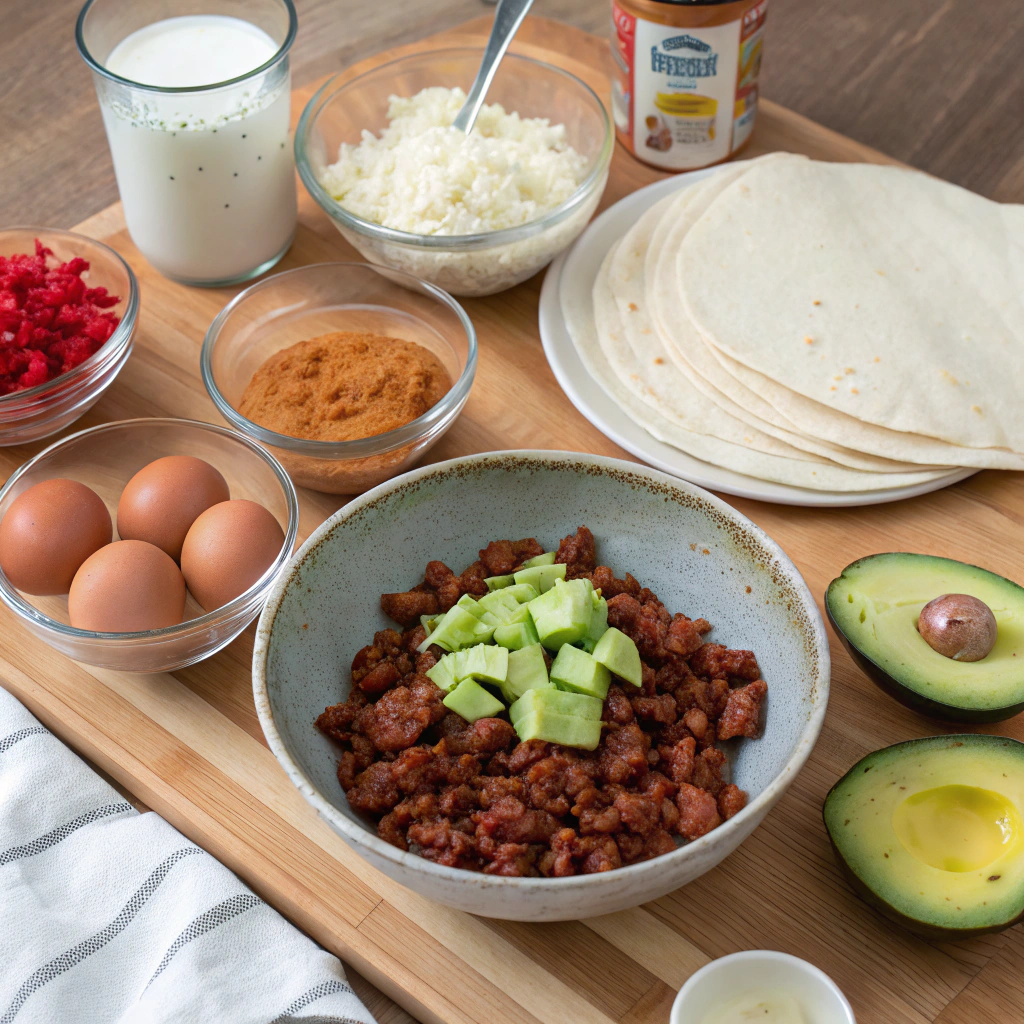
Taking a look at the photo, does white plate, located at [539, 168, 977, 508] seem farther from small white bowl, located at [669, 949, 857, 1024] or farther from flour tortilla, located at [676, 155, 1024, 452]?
small white bowl, located at [669, 949, 857, 1024]

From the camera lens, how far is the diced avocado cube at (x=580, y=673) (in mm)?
1369

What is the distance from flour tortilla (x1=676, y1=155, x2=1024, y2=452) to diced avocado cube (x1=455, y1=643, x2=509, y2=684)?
0.76m

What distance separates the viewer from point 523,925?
1366 millimetres

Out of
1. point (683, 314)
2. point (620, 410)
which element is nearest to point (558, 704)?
point (620, 410)

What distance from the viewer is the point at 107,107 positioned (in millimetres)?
1919

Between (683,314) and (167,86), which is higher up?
(167,86)

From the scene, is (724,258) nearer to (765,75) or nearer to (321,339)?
(321,339)

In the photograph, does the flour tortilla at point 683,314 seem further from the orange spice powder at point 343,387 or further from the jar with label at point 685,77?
the orange spice powder at point 343,387

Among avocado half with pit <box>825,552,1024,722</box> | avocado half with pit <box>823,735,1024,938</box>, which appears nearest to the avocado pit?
avocado half with pit <box>825,552,1024,722</box>

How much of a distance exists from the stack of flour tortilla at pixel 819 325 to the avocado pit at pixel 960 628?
1.20 feet

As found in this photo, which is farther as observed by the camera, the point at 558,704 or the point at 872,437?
the point at 872,437

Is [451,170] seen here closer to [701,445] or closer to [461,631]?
[701,445]

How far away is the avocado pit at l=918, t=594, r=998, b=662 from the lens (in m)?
1.42

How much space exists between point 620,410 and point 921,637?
2.26 ft
